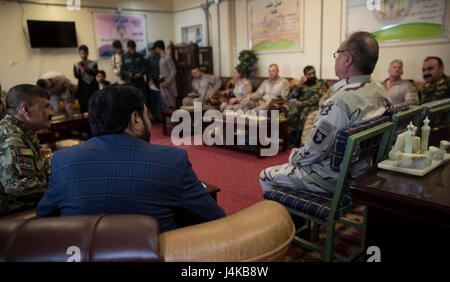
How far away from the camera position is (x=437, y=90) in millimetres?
3629

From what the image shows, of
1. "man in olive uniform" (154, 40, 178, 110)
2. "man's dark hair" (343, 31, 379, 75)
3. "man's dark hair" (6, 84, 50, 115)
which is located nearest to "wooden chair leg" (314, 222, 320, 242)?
"man's dark hair" (343, 31, 379, 75)

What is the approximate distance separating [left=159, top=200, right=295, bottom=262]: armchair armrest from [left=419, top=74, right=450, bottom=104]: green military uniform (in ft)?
12.1

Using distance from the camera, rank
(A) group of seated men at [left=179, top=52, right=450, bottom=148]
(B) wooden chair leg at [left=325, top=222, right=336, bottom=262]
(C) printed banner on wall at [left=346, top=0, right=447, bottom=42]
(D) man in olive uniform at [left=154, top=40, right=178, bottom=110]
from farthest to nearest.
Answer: (D) man in olive uniform at [left=154, top=40, right=178, bottom=110]
(C) printed banner on wall at [left=346, top=0, right=447, bottom=42]
(A) group of seated men at [left=179, top=52, right=450, bottom=148]
(B) wooden chair leg at [left=325, top=222, right=336, bottom=262]

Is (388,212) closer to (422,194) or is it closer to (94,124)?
(422,194)

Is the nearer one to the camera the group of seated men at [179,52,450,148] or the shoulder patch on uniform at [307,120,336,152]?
the shoulder patch on uniform at [307,120,336,152]

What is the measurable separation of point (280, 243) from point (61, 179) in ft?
2.28

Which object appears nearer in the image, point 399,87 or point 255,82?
point 399,87

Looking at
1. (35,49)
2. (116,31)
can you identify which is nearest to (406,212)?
(35,49)

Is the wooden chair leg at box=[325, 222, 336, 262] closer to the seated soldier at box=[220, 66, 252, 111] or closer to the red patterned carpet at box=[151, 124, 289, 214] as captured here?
the red patterned carpet at box=[151, 124, 289, 214]

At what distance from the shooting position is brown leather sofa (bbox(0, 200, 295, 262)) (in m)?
0.58

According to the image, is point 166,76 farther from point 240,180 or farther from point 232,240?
point 232,240

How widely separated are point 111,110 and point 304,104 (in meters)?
3.75

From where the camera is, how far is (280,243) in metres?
0.69

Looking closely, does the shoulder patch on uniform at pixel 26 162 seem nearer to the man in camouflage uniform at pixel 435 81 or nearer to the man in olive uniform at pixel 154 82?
the man in camouflage uniform at pixel 435 81
